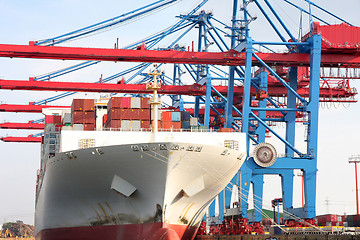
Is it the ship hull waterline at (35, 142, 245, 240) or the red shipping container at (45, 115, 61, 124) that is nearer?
the ship hull waterline at (35, 142, 245, 240)

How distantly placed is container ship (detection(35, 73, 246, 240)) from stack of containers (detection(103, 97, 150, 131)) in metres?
0.05

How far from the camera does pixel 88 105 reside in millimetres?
35375

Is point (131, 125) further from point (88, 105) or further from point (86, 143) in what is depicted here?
point (88, 105)

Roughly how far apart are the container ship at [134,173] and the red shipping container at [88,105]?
0.13 meters

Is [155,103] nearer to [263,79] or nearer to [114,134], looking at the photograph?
[114,134]

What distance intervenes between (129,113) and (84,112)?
143 inches

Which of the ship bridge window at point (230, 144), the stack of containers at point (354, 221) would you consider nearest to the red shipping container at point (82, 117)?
the ship bridge window at point (230, 144)

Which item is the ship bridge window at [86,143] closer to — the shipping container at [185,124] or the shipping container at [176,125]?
the shipping container at [176,125]

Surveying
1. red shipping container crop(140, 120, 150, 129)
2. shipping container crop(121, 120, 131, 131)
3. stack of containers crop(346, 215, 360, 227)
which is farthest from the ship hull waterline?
stack of containers crop(346, 215, 360, 227)

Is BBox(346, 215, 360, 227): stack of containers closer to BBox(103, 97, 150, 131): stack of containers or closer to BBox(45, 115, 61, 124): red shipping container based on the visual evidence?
BBox(103, 97, 150, 131): stack of containers

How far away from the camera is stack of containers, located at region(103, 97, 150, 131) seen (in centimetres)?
3244

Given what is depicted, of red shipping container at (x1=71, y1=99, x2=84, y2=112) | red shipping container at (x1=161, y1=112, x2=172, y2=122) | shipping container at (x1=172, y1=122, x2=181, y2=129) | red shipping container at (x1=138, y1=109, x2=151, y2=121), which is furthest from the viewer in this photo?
red shipping container at (x1=71, y1=99, x2=84, y2=112)

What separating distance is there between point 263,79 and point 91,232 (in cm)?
2390

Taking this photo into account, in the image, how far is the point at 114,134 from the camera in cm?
3194
